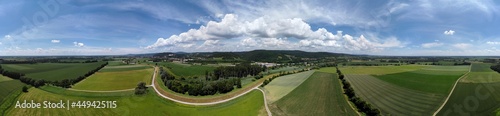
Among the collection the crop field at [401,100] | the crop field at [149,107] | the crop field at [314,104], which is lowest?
the crop field at [149,107]

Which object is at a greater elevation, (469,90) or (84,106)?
(469,90)

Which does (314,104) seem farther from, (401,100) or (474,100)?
(474,100)

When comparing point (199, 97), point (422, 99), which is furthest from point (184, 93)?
point (422, 99)

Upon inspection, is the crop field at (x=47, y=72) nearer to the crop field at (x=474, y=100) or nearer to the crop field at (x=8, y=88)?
the crop field at (x=8, y=88)

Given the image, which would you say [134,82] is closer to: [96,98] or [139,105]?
[96,98]

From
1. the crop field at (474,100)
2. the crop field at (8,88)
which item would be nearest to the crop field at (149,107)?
the crop field at (8,88)

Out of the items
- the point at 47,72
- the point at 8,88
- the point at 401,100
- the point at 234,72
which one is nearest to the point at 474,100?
the point at 401,100
